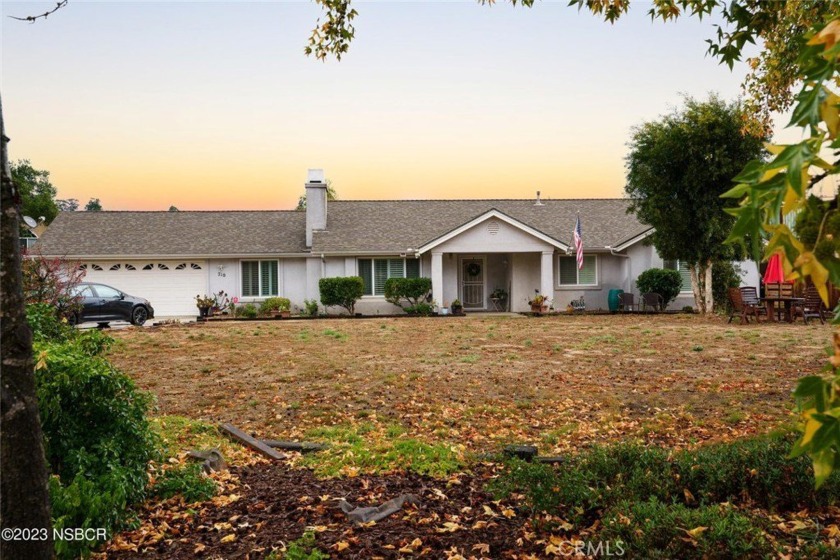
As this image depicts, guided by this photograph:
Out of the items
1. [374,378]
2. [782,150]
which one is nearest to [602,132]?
[374,378]

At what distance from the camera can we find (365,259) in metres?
27.4

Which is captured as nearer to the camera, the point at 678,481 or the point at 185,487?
the point at 678,481

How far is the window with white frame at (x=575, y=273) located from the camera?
27.7m

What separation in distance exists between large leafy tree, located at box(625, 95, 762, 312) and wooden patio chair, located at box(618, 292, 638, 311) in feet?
8.80

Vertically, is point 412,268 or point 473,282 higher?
point 412,268

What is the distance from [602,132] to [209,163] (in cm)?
1432

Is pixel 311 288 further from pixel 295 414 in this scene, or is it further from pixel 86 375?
pixel 86 375

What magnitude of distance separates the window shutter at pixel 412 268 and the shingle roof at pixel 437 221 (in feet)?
2.68

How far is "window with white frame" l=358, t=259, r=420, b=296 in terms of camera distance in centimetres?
2727

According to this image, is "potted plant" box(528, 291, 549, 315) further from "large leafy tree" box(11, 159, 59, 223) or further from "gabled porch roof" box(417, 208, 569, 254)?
"large leafy tree" box(11, 159, 59, 223)

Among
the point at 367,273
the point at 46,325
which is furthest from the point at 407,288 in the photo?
the point at 46,325

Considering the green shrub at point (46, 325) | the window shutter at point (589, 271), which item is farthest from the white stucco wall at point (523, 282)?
the green shrub at point (46, 325)

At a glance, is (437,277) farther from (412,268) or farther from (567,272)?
(567,272)

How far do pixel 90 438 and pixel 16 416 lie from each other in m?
1.59
